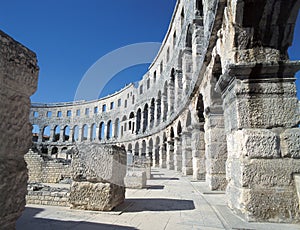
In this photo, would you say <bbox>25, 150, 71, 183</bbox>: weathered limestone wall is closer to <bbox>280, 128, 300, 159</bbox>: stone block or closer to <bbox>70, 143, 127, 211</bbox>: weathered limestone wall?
<bbox>70, 143, 127, 211</bbox>: weathered limestone wall

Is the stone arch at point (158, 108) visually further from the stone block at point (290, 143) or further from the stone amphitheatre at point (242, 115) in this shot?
the stone block at point (290, 143)

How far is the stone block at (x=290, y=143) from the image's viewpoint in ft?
10.1

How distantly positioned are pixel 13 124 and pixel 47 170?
972 cm

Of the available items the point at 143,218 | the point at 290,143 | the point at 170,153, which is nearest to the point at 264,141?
the point at 290,143

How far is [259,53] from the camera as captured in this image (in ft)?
11.5

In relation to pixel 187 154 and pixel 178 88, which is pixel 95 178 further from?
pixel 178 88

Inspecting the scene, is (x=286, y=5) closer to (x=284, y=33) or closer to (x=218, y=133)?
(x=284, y=33)

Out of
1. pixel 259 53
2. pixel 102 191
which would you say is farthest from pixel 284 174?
pixel 102 191

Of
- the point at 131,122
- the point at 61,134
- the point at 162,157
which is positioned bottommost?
the point at 162,157

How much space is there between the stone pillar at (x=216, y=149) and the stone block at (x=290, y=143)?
122 inches

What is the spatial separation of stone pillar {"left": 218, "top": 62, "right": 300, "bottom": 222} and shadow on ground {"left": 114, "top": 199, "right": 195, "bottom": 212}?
113cm

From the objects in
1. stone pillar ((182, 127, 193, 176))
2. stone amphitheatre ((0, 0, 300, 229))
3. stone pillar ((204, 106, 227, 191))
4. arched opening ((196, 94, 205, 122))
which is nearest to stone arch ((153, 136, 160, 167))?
stone pillar ((182, 127, 193, 176))

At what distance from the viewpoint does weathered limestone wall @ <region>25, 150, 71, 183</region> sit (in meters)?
10.3

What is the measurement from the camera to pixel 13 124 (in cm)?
190
